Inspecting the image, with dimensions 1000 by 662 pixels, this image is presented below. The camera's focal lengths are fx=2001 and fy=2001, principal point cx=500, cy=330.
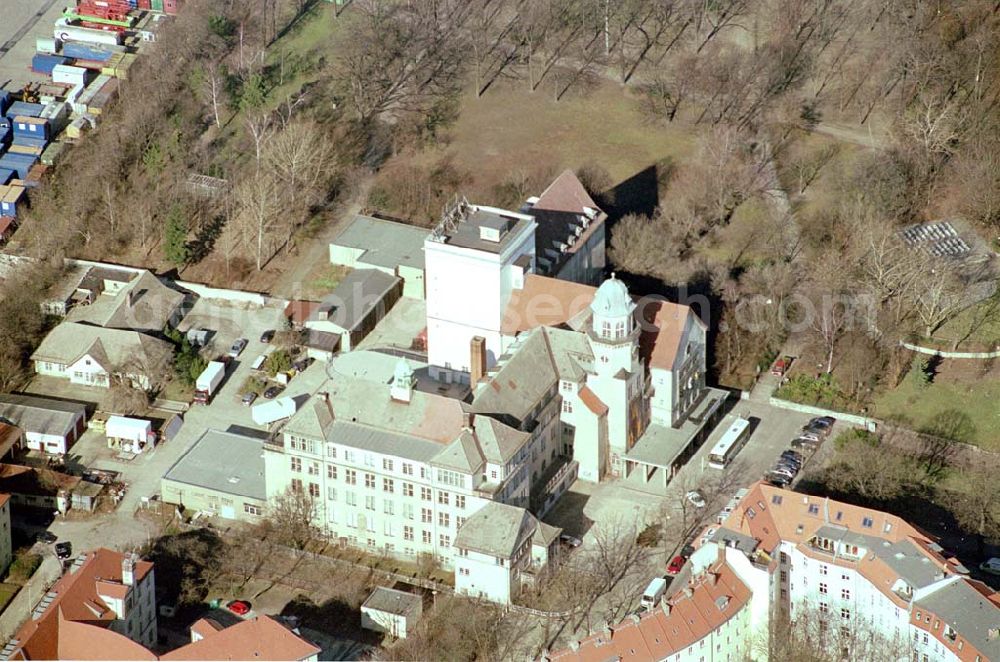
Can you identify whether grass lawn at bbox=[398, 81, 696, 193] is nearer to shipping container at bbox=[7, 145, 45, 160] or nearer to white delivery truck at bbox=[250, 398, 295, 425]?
shipping container at bbox=[7, 145, 45, 160]

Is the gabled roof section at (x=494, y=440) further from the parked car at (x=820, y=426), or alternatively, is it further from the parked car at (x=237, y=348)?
the parked car at (x=237, y=348)

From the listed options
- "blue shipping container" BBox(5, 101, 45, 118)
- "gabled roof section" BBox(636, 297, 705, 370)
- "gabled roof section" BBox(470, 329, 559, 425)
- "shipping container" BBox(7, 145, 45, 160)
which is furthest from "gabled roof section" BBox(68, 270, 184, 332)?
"gabled roof section" BBox(636, 297, 705, 370)

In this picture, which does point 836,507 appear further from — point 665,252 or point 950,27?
point 950,27

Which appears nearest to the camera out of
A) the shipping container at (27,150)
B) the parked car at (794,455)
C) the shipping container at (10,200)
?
the parked car at (794,455)

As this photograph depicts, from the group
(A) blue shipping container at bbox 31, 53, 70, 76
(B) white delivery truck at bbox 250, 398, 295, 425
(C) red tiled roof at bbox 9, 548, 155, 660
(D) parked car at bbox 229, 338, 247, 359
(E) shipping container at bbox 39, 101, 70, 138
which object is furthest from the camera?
(A) blue shipping container at bbox 31, 53, 70, 76

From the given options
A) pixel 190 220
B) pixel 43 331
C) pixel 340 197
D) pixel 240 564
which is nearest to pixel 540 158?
pixel 340 197

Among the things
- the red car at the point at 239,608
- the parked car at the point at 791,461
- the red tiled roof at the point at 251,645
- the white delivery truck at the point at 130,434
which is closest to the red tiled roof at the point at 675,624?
the red tiled roof at the point at 251,645
